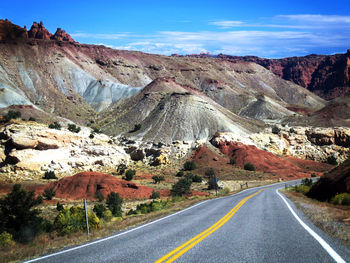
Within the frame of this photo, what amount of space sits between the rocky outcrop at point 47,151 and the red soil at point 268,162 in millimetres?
22788

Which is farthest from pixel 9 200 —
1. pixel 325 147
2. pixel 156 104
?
pixel 325 147

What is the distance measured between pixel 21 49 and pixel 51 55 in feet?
32.3

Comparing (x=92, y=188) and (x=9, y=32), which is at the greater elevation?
(x=9, y=32)

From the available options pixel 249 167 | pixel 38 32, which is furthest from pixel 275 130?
pixel 38 32

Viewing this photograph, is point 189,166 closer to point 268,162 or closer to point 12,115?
point 268,162

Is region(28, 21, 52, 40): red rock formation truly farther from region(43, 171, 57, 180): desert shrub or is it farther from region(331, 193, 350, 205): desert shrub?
region(331, 193, 350, 205): desert shrub


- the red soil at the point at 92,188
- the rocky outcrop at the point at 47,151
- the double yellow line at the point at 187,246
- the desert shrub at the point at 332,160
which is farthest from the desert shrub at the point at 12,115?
the desert shrub at the point at 332,160

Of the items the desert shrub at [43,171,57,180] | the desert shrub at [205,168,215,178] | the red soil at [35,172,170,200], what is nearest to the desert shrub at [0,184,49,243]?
the red soil at [35,172,170,200]

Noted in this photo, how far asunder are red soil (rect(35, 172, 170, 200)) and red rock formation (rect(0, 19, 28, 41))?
82.7 m

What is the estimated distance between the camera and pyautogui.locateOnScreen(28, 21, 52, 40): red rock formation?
513 ft

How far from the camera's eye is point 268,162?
63812mm

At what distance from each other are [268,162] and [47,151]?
136 feet

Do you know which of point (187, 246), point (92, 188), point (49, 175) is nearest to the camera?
point (187, 246)

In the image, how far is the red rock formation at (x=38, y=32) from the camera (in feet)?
513
